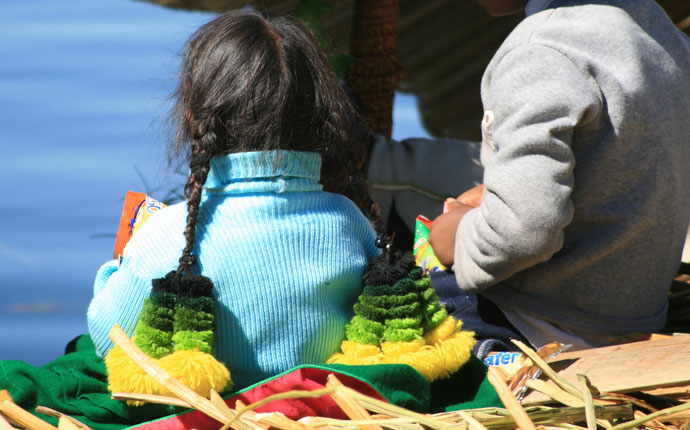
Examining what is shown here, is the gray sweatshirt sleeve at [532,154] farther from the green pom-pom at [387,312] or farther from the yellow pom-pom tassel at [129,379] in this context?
the yellow pom-pom tassel at [129,379]

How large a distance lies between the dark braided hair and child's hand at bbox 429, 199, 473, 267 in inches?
16.0

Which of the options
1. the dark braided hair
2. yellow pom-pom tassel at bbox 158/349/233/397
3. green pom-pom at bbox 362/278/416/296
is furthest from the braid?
green pom-pom at bbox 362/278/416/296

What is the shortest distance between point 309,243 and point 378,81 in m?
1.76

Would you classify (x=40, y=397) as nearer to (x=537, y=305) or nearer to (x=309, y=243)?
(x=309, y=243)

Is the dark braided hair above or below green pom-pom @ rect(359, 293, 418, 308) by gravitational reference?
above

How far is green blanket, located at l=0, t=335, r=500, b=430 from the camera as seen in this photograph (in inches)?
46.4

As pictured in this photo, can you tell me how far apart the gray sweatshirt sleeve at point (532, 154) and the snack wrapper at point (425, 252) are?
0.39 meters

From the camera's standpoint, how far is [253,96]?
4.16 feet

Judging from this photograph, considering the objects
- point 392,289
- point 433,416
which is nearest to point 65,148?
point 392,289

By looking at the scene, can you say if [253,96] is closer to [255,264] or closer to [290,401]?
[255,264]

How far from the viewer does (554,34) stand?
4.65 feet

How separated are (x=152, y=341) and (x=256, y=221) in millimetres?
251

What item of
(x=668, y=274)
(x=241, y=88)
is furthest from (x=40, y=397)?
(x=668, y=274)

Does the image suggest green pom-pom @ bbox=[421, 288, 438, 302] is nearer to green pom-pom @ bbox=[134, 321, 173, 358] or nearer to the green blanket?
the green blanket
